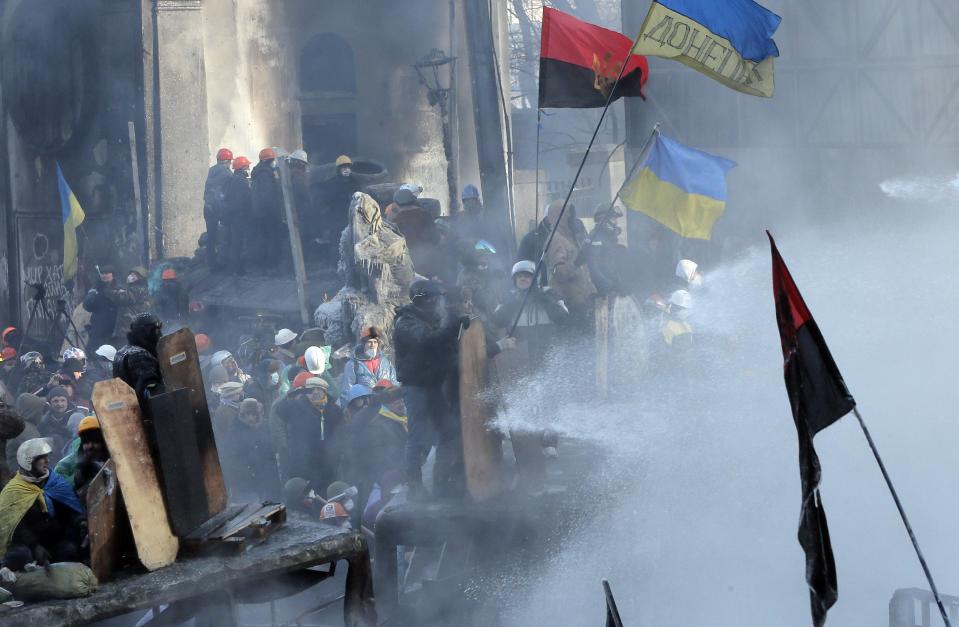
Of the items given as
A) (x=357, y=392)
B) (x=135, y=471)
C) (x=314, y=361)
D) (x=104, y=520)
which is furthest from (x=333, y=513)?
(x=104, y=520)

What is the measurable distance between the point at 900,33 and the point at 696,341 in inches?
233

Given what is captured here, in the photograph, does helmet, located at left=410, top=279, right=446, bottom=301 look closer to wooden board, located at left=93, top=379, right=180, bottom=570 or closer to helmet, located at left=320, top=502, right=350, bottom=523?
helmet, located at left=320, top=502, right=350, bottom=523

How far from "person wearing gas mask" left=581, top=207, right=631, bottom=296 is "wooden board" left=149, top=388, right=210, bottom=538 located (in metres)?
4.78

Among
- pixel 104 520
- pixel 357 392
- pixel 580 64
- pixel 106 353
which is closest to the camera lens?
pixel 104 520

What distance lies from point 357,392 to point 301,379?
0.75m

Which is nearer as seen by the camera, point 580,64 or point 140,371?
point 140,371

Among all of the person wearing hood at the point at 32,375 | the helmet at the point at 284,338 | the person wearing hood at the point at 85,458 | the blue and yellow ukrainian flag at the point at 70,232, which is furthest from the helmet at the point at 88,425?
the blue and yellow ukrainian flag at the point at 70,232

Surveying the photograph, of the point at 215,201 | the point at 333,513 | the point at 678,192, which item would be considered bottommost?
the point at 333,513

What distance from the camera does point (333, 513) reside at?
899 centimetres

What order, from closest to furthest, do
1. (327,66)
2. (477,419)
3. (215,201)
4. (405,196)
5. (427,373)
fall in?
(477,419)
(427,373)
(405,196)
(215,201)
(327,66)

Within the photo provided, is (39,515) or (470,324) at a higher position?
(470,324)

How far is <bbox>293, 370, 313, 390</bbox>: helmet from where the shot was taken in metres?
10.4

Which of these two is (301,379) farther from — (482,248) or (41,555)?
(41,555)

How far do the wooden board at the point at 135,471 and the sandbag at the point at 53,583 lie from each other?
1.21 feet
